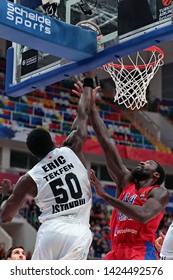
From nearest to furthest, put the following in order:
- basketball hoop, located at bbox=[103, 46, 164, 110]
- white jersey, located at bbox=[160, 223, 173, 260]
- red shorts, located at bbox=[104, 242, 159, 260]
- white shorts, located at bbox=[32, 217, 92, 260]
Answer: white shorts, located at bbox=[32, 217, 92, 260] < red shorts, located at bbox=[104, 242, 159, 260] < white jersey, located at bbox=[160, 223, 173, 260] < basketball hoop, located at bbox=[103, 46, 164, 110]

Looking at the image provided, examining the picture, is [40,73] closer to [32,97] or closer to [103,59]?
[103,59]

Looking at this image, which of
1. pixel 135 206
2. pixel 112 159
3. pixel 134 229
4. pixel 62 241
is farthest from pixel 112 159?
pixel 62 241

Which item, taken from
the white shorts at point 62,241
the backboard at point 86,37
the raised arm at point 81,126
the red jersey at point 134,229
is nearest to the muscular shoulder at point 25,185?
the white shorts at point 62,241

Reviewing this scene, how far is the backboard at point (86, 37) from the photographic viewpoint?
4641 mm

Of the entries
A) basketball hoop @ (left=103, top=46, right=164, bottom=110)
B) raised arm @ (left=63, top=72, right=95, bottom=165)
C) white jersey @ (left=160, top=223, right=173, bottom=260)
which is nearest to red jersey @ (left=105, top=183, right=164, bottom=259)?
white jersey @ (left=160, top=223, right=173, bottom=260)

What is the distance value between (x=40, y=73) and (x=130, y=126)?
12.8m

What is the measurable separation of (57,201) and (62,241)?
282 millimetres

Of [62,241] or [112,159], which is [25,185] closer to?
[62,241]

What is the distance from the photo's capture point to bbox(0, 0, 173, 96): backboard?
464 cm

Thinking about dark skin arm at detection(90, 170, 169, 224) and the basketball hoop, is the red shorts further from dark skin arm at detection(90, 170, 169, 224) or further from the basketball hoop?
the basketball hoop

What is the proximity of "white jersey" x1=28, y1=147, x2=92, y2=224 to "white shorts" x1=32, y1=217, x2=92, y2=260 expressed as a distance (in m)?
0.07

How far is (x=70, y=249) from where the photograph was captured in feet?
13.3

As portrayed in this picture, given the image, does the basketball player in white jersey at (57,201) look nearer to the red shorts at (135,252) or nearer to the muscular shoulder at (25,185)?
the muscular shoulder at (25,185)
